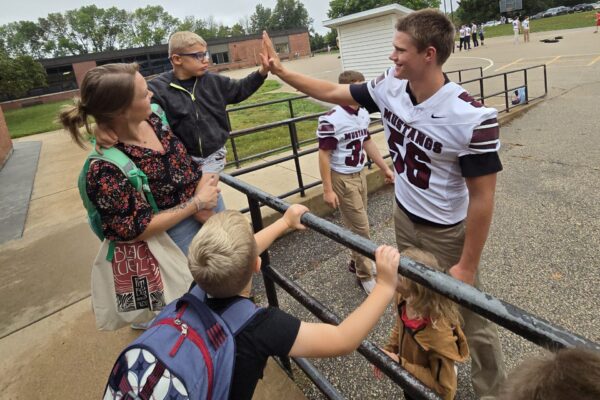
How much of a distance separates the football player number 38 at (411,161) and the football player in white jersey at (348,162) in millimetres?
1122

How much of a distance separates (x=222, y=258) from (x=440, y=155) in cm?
112

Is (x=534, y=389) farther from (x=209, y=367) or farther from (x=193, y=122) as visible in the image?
(x=193, y=122)

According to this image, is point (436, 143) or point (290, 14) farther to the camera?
point (290, 14)

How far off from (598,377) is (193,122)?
2046 mm

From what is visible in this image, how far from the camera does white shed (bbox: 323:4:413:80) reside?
10922 mm

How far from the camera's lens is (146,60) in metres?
52.3

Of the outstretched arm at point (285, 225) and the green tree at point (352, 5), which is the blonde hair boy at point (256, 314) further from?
the green tree at point (352, 5)

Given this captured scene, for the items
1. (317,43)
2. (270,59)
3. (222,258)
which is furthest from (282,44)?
(222,258)

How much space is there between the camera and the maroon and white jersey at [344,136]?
3.22 m

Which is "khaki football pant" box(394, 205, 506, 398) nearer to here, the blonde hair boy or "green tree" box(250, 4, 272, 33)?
the blonde hair boy

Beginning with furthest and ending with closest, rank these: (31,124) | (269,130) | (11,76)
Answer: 1. (11,76)
2. (31,124)
3. (269,130)

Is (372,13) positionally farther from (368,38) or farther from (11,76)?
(11,76)

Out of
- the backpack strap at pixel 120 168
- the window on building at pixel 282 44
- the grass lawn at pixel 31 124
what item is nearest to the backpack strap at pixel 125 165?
the backpack strap at pixel 120 168

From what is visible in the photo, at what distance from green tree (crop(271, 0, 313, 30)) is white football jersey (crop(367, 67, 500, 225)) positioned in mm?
122879
